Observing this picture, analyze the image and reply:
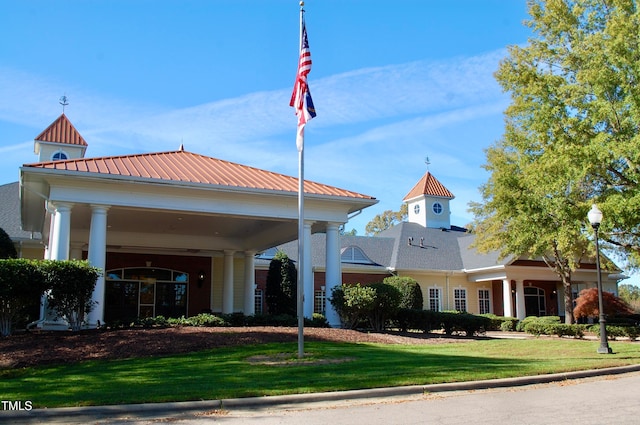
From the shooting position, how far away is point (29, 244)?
1047 inches

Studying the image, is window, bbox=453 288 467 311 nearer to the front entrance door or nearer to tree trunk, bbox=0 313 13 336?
the front entrance door

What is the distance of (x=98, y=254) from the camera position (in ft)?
54.5

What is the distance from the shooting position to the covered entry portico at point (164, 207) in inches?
649

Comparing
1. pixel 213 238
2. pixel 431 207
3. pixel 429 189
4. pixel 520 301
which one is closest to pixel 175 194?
pixel 213 238

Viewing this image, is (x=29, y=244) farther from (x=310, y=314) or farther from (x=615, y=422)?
(x=615, y=422)

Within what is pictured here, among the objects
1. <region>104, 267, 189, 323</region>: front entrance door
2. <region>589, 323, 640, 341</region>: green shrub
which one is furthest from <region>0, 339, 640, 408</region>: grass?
<region>104, 267, 189, 323</region>: front entrance door

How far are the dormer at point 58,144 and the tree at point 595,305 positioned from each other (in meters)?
31.0

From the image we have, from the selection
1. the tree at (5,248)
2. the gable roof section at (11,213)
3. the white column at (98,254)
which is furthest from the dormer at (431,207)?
the white column at (98,254)

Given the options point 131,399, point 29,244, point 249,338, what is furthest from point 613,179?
point 29,244

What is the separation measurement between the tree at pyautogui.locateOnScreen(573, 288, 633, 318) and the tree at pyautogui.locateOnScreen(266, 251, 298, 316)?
596 inches

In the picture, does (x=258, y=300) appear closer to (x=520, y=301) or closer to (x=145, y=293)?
(x=145, y=293)

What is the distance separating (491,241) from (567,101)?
41.6 feet

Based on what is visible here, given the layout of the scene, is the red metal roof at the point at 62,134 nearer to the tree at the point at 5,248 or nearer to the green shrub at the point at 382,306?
the tree at the point at 5,248

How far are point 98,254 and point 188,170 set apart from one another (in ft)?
13.1
